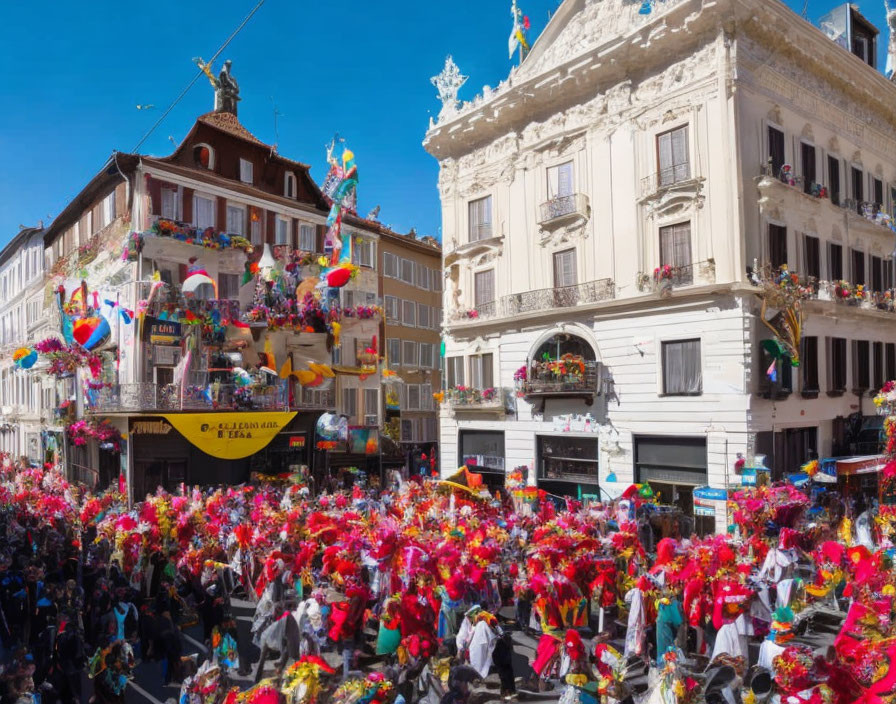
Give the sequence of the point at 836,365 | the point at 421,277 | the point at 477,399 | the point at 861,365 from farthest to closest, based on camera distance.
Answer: the point at 421,277
the point at 477,399
the point at 861,365
the point at 836,365

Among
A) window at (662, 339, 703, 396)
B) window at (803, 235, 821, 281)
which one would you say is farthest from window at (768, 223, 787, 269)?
window at (662, 339, 703, 396)

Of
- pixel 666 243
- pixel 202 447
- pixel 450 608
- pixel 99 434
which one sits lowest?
pixel 450 608

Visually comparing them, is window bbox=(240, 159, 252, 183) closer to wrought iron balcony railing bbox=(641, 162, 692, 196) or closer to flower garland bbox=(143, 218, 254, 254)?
flower garland bbox=(143, 218, 254, 254)

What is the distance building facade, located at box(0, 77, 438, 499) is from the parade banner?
A: 5 cm

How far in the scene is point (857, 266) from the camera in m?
25.2

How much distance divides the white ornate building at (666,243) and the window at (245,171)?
8102 millimetres

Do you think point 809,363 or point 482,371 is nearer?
point 809,363

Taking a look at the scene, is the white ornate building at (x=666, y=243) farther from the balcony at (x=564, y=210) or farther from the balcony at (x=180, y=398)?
the balcony at (x=180, y=398)

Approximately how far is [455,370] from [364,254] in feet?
33.1

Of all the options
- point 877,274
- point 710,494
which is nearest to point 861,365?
point 877,274

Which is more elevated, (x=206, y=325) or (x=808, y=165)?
(x=808, y=165)

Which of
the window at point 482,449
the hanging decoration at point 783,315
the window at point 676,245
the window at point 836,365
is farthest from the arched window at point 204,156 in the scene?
the window at point 836,365

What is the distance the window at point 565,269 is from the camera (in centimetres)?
2481

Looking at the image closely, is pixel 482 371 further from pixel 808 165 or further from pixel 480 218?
pixel 808 165
